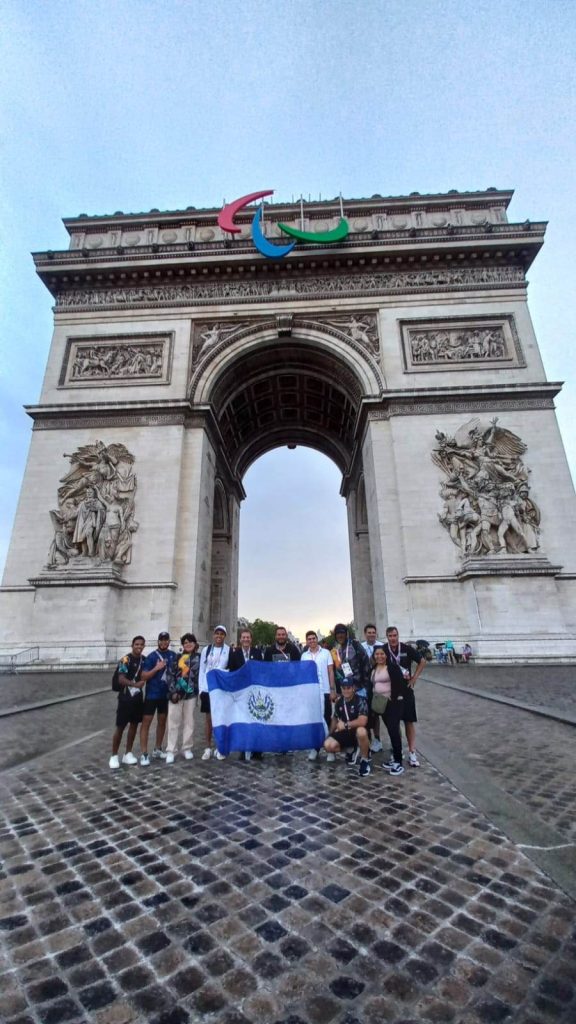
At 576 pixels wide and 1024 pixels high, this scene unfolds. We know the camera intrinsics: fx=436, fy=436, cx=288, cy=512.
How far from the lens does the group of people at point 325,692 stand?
4.46 m

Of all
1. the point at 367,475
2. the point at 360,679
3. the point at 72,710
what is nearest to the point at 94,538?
the point at 72,710

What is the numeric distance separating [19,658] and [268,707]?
39.0 feet

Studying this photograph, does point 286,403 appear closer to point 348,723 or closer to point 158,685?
point 158,685

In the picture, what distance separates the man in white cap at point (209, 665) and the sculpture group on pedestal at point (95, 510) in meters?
10.8

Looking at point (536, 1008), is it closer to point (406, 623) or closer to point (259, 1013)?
point (259, 1013)

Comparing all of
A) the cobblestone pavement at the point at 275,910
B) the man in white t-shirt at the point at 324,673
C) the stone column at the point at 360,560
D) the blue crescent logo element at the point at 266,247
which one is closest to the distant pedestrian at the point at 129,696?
the cobblestone pavement at the point at 275,910

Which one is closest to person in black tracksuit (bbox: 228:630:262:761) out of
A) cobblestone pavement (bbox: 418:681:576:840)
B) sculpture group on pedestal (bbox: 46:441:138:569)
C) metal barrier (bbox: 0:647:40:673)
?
cobblestone pavement (bbox: 418:681:576:840)

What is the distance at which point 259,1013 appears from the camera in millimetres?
1522

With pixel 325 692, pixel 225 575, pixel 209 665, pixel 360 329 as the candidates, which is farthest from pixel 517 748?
pixel 225 575

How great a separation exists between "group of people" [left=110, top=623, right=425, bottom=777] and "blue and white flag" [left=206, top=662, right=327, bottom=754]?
129mm

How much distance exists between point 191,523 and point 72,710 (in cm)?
906

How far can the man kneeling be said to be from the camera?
4.56 meters

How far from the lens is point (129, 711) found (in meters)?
4.71

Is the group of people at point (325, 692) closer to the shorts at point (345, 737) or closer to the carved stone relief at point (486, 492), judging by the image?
the shorts at point (345, 737)
